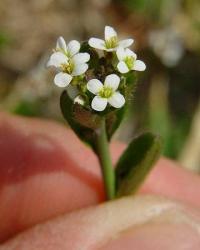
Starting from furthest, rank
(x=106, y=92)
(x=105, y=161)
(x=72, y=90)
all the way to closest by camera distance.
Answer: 1. (x=72, y=90)
2. (x=105, y=161)
3. (x=106, y=92)

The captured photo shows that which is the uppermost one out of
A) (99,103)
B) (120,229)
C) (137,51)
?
(99,103)

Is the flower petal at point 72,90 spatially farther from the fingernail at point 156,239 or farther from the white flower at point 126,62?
the fingernail at point 156,239

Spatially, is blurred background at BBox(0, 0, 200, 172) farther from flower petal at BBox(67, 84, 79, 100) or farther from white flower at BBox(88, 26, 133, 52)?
white flower at BBox(88, 26, 133, 52)

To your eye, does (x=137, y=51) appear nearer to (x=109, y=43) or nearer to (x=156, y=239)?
(x=156, y=239)

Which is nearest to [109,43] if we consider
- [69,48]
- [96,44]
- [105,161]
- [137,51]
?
[96,44]

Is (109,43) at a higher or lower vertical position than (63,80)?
higher

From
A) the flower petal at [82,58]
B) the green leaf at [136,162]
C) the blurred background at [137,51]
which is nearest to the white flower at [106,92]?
the flower petal at [82,58]
